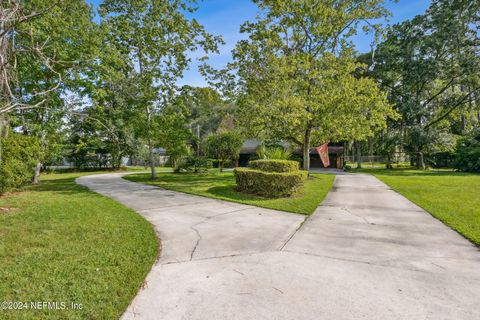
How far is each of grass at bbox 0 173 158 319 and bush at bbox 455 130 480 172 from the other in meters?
22.7

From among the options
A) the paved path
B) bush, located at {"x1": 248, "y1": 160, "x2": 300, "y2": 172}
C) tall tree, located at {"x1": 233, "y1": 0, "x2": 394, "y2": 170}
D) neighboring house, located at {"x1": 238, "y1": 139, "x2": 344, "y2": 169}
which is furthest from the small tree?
the paved path

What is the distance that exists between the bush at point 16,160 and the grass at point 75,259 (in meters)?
2.88

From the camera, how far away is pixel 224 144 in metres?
27.2

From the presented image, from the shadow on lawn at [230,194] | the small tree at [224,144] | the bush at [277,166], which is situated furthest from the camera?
the small tree at [224,144]

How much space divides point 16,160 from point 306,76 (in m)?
12.8

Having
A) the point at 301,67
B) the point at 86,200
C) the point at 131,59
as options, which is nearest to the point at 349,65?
the point at 301,67

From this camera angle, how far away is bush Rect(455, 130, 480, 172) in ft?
60.5

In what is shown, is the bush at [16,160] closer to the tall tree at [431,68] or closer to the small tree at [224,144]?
the small tree at [224,144]

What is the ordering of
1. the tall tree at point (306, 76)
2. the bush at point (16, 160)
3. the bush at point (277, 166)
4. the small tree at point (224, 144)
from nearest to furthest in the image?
the bush at point (16, 160) → the bush at point (277, 166) → the tall tree at point (306, 76) → the small tree at point (224, 144)

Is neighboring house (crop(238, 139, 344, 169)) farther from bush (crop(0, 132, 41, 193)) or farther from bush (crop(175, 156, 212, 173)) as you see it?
bush (crop(0, 132, 41, 193))

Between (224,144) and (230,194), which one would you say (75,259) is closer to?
(230,194)

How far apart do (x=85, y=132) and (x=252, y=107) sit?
20.2 m

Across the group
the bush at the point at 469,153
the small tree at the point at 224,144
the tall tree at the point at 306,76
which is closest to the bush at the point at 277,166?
the tall tree at the point at 306,76

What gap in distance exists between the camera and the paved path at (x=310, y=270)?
2.50 m
